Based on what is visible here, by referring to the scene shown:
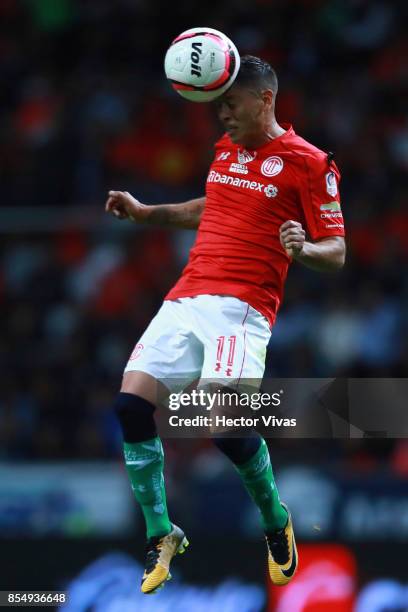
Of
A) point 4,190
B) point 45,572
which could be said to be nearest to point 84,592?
point 45,572

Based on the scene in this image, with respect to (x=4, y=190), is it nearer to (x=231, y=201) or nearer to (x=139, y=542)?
(x=139, y=542)

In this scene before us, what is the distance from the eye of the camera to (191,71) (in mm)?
5945

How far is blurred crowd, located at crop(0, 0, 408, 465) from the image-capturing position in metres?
10.9

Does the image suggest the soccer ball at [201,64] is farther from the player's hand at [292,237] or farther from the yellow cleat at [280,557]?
the yellow cleat at [280,557]

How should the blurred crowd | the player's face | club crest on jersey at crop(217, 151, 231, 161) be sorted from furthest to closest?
1. the blurred crowd
2. club crest on jersey at crop(217, 151, 231, 161)
3. the player's face

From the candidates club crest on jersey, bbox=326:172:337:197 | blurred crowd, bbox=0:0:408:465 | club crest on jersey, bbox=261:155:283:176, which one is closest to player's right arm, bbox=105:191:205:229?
club crest on jersey, bbox=261:155:283:176

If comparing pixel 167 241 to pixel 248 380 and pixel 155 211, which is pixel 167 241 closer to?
pixel 155 211

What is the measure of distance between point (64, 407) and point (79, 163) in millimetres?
2822

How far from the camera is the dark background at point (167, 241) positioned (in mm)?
9938

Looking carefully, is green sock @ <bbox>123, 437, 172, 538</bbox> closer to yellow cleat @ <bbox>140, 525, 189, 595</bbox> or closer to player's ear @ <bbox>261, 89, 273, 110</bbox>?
yellow cleat @ <bbox>140, 525, 189, 595</bbox>

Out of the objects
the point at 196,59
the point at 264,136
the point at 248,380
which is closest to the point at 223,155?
the point at 264,136

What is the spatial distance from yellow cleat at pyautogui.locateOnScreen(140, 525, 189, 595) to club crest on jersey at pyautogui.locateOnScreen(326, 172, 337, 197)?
6.06 ft

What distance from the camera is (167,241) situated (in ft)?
35.5

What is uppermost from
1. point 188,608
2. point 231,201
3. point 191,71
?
point 191,71
